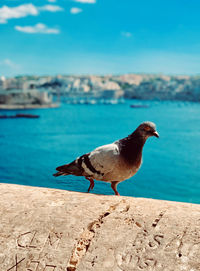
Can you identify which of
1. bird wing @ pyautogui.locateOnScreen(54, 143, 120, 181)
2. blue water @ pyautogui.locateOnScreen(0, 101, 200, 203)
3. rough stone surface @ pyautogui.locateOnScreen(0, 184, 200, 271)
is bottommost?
blue water @ pyautogui.locateOnScreen(0, 101, 200, 203)

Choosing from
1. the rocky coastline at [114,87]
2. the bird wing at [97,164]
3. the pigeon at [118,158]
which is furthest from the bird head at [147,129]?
the rocky coastline at [114,87]

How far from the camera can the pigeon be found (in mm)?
1642

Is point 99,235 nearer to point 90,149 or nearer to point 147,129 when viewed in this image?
point 147,129

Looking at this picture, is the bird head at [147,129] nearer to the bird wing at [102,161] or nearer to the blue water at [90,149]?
the bird wing at [102,161]

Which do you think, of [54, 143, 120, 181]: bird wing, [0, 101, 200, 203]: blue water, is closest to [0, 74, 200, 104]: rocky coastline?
[0, 101, 200, 203]: blue water

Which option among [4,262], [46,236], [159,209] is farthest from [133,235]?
[4,262]

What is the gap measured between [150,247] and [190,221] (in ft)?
0.61

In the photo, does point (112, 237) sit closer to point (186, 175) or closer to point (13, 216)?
point (13, 216)

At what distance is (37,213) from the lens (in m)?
1.33

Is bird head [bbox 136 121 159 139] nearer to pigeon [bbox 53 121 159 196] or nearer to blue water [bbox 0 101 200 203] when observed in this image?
pigeon [bbox 53 121 159 196]

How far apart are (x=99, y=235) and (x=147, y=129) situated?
631 mm

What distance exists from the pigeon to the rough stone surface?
0.83ft

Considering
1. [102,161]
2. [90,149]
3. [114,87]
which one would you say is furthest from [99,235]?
[114,87]

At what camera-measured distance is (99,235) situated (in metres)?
1.22
